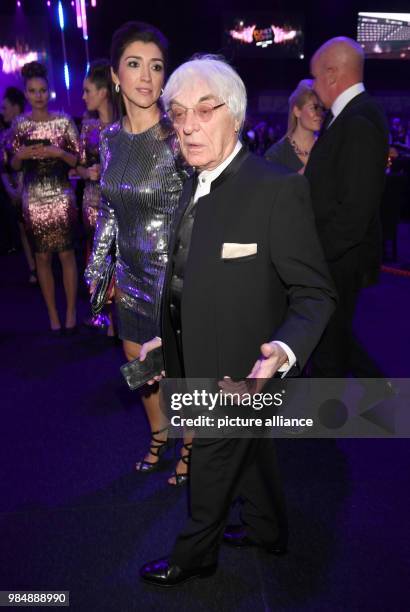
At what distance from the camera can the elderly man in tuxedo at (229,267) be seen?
1.49 m

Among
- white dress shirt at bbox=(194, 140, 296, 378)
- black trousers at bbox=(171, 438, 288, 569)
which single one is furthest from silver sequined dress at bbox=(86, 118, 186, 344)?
black trousers at bbox=(171, 438, 288, 569)

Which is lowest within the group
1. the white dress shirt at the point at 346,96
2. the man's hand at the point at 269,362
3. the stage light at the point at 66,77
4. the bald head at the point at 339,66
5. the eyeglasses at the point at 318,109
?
the man's hand at the point at 269,362

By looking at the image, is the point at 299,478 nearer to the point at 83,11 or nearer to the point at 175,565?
the point at 175,565

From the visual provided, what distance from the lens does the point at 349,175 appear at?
258cm

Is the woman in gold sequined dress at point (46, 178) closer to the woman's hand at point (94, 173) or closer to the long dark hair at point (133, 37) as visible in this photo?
the woman's hand at point (94, 173)

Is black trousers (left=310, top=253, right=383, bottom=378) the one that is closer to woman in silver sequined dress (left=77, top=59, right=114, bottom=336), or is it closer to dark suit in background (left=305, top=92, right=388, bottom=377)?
dark suit in background (left=305, top=92, right=388, bottom=377)

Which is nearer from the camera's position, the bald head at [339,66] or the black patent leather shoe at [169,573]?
the black patent leather shoe at [169,573]

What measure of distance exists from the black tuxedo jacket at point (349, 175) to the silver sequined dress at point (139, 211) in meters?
0.79

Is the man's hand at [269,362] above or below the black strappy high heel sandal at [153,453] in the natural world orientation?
above

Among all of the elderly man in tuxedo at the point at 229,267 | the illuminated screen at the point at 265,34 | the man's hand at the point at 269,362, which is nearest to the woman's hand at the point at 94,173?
the elderly man in tuxedo at the point at 229,267

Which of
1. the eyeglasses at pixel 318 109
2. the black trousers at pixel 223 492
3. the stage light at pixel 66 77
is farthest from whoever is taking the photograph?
the stage light at pixel 66 77

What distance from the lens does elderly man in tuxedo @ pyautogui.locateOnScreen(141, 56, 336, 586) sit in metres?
1.49

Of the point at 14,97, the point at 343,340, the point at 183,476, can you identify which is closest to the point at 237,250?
the point at 183,476

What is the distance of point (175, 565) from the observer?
1.93 metres
